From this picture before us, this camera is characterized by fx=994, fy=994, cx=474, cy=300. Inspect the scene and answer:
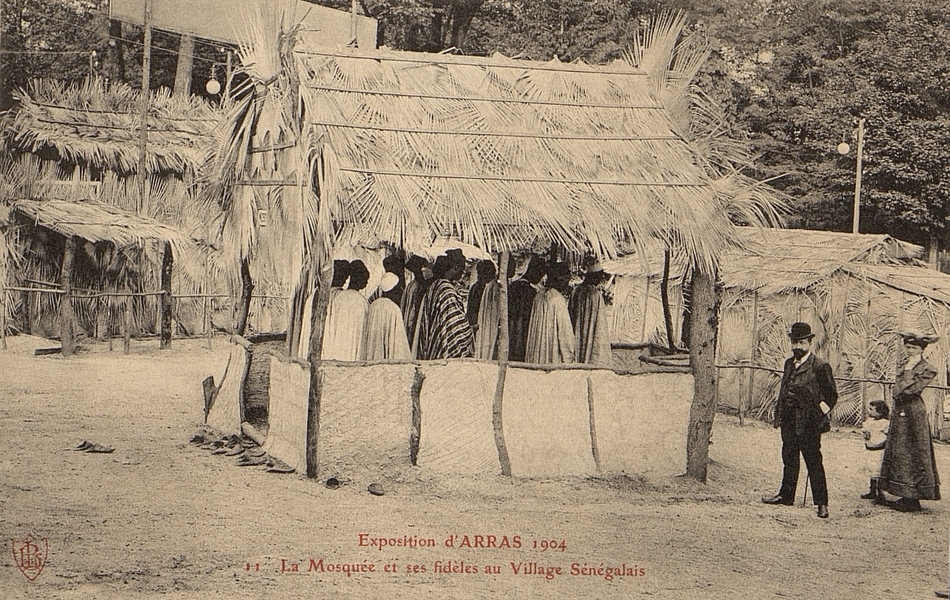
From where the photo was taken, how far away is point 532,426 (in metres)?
7.45

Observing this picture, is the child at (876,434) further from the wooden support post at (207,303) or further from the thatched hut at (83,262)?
the wooden support post at (207,303)

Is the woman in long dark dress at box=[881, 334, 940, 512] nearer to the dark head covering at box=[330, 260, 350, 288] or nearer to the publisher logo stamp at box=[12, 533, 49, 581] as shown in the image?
the dark head covering at box=[330, 260, 350, 288]

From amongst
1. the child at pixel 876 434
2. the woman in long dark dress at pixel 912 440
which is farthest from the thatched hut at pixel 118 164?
the woman in long dark dress at pixel 912 440

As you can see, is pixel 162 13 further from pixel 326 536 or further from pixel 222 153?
pixel 326 536

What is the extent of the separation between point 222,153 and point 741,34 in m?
6.56

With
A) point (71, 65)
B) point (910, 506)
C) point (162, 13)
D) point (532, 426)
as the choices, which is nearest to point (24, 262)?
point (162, 13)

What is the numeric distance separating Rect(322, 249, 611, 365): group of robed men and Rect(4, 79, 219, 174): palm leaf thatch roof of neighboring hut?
26.7 ft

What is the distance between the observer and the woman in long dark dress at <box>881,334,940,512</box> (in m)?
7.14

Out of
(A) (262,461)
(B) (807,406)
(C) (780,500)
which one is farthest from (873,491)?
(A) (262,461)

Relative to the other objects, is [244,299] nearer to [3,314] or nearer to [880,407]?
[3,314]

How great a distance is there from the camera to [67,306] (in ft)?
43.3

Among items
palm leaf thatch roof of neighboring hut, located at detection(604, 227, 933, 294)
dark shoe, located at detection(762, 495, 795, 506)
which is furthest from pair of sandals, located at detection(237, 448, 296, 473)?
palm leaf thatch roof of neighboring hut, located at detection(604, 227, 933, 294)

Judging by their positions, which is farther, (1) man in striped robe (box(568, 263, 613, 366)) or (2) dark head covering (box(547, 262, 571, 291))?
(1) man in striped robe (box(568, 263, 613, 366))

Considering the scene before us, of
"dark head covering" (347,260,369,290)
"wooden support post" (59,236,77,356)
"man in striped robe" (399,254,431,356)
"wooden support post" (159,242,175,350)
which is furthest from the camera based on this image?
"wooden support post" (159,242,175,350)
